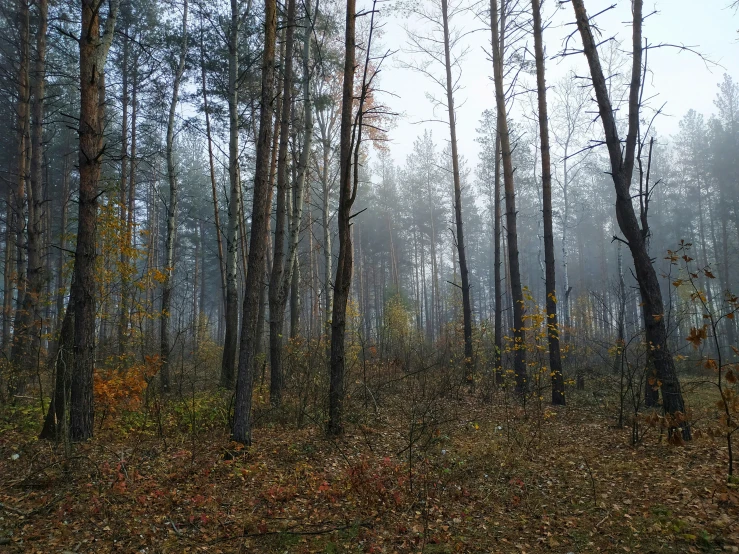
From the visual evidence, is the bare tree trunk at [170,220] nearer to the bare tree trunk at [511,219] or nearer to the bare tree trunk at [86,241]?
the bare tree trunk at [86,241]

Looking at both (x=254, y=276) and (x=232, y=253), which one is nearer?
(x=254, y=276)

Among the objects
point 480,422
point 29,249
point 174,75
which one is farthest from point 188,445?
point 174,75

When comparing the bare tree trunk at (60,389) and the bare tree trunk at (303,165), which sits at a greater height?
the bare tree trunk at (303,165)

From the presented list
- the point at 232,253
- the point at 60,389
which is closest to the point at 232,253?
the point at 232,253

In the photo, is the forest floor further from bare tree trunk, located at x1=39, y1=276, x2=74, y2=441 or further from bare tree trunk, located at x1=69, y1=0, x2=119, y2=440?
bare tree trunk, located at x1=69, y1=0, x2=119, y2=440

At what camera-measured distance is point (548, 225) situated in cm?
1042

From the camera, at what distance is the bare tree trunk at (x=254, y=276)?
6.07 metres

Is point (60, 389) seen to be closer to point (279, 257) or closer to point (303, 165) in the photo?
point (279, 257)

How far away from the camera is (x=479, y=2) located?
12438mm

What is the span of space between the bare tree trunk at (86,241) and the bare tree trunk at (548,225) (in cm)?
831

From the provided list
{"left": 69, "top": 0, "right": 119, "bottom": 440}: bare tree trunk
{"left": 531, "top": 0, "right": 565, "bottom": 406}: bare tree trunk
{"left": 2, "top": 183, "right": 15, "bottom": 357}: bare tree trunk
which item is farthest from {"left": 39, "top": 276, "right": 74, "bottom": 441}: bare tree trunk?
{"left": 531, "top": 0, "right": 565, "bottom": 406}: bare tree trunk

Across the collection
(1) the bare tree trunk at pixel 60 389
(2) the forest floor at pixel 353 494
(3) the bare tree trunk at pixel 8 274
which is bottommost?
(2) the forest floor at pixel 353 494

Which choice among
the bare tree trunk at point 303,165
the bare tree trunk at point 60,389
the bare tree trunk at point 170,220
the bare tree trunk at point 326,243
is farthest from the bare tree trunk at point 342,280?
the bare tree trunk at point 326,243

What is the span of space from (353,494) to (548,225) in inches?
314
